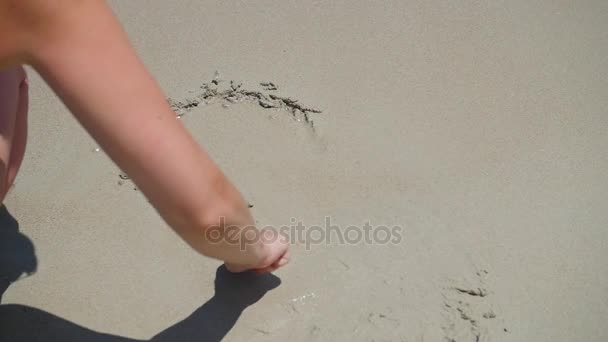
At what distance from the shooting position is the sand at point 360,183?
4.13ft

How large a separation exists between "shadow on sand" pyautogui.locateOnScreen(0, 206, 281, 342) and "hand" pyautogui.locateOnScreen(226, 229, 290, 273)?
0.26 feet

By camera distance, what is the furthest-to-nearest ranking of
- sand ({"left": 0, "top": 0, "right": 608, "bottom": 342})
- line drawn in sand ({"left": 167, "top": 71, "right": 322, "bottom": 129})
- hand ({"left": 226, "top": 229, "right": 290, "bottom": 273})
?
1. line drawn in sand ({"left": 167, "top": 71, "right": 322, "bottom": 129})
2. sand ({"left": 0, "top": 0, "right": 608, "bottom": 342})
3. hand ({"left": 226, "top": 229, "right": 290, "bottom": 273})

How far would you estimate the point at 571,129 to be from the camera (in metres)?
1.52

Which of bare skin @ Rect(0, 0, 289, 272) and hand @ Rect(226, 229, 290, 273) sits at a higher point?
bare skin @ Rect(0, 0, 289, 272)

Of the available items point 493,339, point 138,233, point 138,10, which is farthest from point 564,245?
point 138,10

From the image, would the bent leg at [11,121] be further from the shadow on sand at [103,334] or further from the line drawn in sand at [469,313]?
the line drawn in sand at [469,313]

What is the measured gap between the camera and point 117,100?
0.81 metres

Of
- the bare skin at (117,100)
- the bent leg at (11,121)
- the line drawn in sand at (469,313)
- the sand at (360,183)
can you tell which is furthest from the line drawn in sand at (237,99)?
the bare skin at (117,100)

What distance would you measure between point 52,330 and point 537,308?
894 mm

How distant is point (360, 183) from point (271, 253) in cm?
35

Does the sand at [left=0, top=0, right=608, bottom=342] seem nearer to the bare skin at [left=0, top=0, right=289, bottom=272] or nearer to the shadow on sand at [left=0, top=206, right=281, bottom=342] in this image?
the shadow on sand at [left=0, top=206, right=281, bottom=342]

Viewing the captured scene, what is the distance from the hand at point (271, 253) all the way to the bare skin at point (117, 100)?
0.20m

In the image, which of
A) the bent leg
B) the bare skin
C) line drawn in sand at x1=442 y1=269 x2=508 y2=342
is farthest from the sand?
the bare skin

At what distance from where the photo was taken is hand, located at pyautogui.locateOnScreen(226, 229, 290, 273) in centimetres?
116
